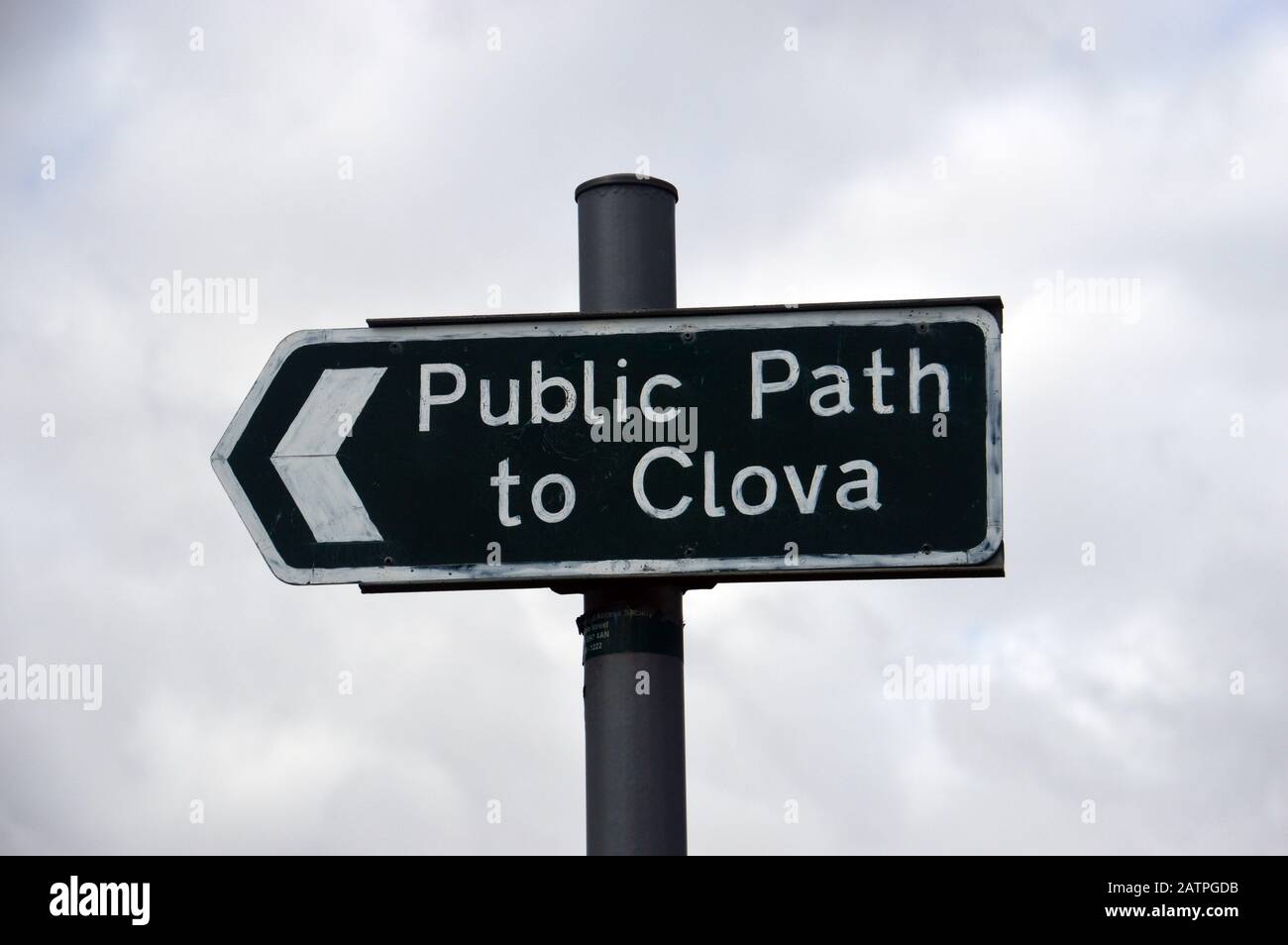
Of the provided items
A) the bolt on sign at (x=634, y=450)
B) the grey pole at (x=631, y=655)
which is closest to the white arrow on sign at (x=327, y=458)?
the bolt on sign at (x=634, y=450)

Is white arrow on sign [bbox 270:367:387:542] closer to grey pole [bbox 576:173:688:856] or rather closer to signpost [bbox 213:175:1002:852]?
signpost [bbox 213:175:1002:852]

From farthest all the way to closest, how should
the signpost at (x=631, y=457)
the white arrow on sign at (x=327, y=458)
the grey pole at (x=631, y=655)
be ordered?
the white arrow on sign at (x=327, y=458)
the signpost at (x=631, y=457)
the grey pole at (x=631, y=655)

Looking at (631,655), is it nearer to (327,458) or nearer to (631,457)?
(631,457)

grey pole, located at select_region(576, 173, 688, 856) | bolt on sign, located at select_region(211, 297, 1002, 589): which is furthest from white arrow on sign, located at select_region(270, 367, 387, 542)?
grey pole, located at select_region(576, 173, 688, 856)

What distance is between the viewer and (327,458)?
5004mm

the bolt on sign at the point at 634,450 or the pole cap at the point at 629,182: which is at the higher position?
the pole cap at the point at 629,182

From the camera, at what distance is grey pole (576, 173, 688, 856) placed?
15.2 ft

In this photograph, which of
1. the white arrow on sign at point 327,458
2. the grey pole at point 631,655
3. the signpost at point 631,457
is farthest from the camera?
the white arrow on sign at point 327,458

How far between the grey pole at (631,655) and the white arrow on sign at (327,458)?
539 millimetres

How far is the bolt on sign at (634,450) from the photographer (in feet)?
15.7

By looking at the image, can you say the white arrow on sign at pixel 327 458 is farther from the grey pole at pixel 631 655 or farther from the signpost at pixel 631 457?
the grey pole at pixel 631 655

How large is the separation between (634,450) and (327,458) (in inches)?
28.1
